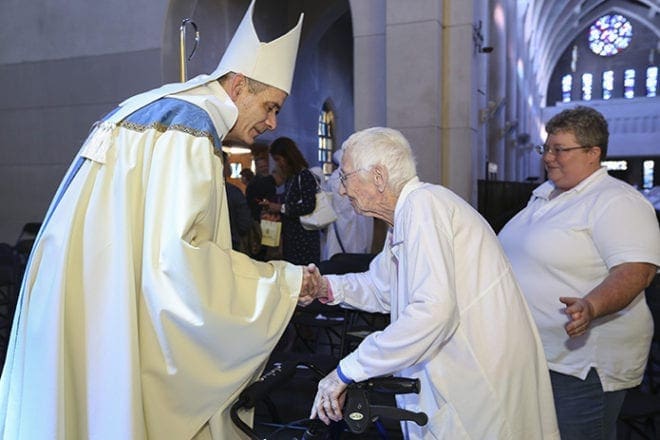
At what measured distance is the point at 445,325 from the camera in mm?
1470

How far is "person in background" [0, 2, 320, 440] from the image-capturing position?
62.3 inches

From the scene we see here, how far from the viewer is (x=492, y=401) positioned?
5.22 ft

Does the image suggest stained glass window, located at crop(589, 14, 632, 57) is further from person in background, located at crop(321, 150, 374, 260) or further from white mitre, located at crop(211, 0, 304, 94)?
white mitre, located at crop(211, 0, 304, 94)

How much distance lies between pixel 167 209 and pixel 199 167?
15cm

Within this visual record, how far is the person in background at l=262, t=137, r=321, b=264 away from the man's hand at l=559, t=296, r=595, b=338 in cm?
309

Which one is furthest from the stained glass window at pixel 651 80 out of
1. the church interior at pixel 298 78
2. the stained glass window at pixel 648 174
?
the church interior at pixel 298 78

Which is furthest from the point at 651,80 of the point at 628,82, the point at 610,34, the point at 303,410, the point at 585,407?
the point at 585,407

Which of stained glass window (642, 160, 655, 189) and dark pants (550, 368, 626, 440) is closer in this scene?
dark pants (550, 368, 626, 440)

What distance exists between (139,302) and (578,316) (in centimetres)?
132

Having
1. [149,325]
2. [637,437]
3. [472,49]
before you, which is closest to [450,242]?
[149,325]

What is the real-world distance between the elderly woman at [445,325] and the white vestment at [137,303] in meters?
0.36

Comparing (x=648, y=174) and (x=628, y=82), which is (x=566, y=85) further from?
(x=648, y=174)

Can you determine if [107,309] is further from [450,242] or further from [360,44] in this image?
[360,44]

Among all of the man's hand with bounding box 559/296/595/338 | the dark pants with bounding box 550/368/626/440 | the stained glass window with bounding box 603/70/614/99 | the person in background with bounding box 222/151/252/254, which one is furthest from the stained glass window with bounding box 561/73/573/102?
the man's hand with bounding box 559/296/595/338
